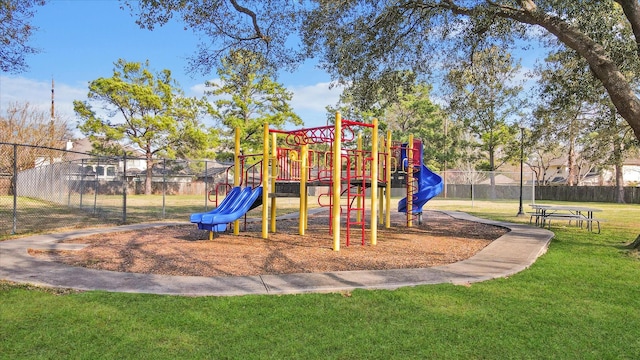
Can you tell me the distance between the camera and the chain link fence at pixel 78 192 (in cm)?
1394

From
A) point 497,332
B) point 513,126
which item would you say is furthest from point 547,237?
point 513,126

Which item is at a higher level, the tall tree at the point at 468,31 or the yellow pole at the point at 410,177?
the tall tree at the point at 468,31

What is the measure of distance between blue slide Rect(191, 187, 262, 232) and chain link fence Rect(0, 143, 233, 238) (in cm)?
88

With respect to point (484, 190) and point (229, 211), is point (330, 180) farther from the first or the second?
point (484, 190)

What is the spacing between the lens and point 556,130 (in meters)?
20.1

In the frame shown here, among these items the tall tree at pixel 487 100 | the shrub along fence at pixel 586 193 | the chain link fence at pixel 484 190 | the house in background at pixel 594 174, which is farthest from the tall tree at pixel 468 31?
the house in background at pixel 594 174

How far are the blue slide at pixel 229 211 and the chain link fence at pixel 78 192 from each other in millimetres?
878

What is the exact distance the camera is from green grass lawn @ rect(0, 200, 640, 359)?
354 centimetres

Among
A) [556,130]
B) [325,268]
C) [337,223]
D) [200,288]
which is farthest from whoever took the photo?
[556,130]

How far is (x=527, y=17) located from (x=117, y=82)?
35529mm

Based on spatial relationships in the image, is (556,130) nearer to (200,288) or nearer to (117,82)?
(200,288)

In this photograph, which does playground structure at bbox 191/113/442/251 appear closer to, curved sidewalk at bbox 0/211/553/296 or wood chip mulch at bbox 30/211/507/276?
wood chip mulch at bbox 30/211/507/276

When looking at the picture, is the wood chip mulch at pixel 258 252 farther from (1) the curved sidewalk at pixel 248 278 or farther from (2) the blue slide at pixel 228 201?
(2) the blue slide at pixel 228 201

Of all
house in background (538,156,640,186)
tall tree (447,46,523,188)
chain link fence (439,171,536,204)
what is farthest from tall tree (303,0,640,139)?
house in background (538,156,640,186)
